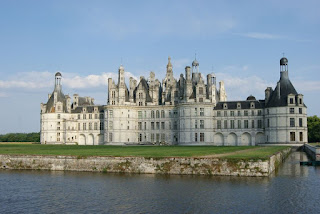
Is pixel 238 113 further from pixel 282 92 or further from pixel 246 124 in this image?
pixel 282 92

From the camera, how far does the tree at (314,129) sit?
88500 mm

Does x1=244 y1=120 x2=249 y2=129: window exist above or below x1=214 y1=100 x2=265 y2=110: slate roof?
below

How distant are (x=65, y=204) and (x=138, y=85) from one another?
66682 mm

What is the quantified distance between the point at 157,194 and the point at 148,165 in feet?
30.6

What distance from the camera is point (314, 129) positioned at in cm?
8925

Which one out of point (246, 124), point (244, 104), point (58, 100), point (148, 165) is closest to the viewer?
point (148, 165)

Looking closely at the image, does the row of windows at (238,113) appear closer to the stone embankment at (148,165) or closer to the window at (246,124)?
the window at (246,124)

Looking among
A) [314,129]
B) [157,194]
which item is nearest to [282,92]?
[314,129]

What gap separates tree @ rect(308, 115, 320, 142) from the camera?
88500 mm

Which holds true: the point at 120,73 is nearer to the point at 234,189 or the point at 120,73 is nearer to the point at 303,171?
the point at 303,171

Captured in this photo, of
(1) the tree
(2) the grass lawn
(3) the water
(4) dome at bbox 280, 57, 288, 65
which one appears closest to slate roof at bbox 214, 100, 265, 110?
(4) dome at bbox 280, 57, 288, 65

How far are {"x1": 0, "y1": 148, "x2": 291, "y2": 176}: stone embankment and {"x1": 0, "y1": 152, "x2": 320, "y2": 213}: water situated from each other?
1.38 m

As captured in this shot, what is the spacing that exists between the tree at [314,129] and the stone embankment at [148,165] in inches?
2363

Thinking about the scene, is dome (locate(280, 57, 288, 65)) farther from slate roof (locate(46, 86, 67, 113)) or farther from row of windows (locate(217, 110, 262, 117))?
slate roof (locate(46, 86, 67, 113))
